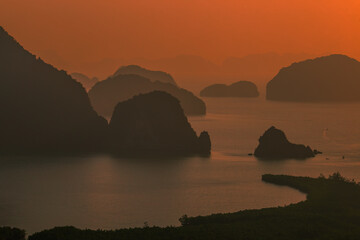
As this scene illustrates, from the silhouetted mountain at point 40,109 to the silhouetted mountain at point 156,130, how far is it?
9.83 metres

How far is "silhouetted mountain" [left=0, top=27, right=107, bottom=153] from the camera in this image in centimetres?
16175

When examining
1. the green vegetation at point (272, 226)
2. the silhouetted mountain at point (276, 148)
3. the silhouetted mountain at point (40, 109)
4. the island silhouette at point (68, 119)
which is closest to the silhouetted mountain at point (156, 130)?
the island silhouette at point (68, 119)

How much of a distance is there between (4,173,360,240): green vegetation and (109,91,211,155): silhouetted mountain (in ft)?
200

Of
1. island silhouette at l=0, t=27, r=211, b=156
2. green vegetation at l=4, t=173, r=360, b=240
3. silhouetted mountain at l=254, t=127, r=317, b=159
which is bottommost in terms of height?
green vegetation at l=4, t=173, r=360, b=240

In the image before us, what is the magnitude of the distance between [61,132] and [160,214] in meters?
80.1

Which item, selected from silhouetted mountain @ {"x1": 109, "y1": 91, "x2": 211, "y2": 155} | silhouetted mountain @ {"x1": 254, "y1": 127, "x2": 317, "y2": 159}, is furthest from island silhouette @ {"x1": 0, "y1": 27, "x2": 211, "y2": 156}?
silhouetted mountain @ {"x1": 254, "y1": 127, "x2": 317, "y2": 159}

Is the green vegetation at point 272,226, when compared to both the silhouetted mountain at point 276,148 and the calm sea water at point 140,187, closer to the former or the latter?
the calm sea water at point 140,187

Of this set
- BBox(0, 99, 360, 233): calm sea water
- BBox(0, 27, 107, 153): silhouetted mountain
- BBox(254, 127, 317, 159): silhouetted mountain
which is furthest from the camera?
BBox(0, 27, 107, 153): silhouetted mountain

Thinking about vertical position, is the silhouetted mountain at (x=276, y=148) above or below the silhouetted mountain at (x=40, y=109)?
below

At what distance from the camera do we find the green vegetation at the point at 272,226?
6825 cm

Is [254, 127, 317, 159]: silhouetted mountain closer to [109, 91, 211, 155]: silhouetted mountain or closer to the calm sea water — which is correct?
the calm sea water

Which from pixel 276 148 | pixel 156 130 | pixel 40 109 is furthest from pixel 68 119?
pixel 276 148

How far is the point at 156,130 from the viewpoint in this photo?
154625 mm

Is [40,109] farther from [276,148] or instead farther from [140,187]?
[140,187]
